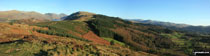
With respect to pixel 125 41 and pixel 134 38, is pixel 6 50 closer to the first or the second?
pixel 125 41

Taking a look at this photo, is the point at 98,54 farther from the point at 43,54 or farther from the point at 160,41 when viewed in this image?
the point at 160,41

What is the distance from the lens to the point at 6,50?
22047 mm

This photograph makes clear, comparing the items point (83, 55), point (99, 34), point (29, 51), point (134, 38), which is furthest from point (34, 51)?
point (134, 38)

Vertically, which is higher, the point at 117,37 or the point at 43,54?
the point at 43,54

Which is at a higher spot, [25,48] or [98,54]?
[25,48]

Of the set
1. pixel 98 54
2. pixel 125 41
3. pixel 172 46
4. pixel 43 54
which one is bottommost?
pixel 172 46

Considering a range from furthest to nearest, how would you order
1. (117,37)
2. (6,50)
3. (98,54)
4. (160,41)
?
(160,41) < (117,37) < (98,54) < (6,50)

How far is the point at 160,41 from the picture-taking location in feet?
579

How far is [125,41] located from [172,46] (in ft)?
219

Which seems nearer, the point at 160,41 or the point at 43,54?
the point at 43,54

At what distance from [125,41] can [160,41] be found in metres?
63.8

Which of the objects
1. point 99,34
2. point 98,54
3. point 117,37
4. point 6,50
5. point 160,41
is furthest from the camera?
point 160,41

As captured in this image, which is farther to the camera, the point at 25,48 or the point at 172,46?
the point at 172,46

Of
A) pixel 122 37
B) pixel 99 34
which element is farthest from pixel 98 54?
pixel 122 37
